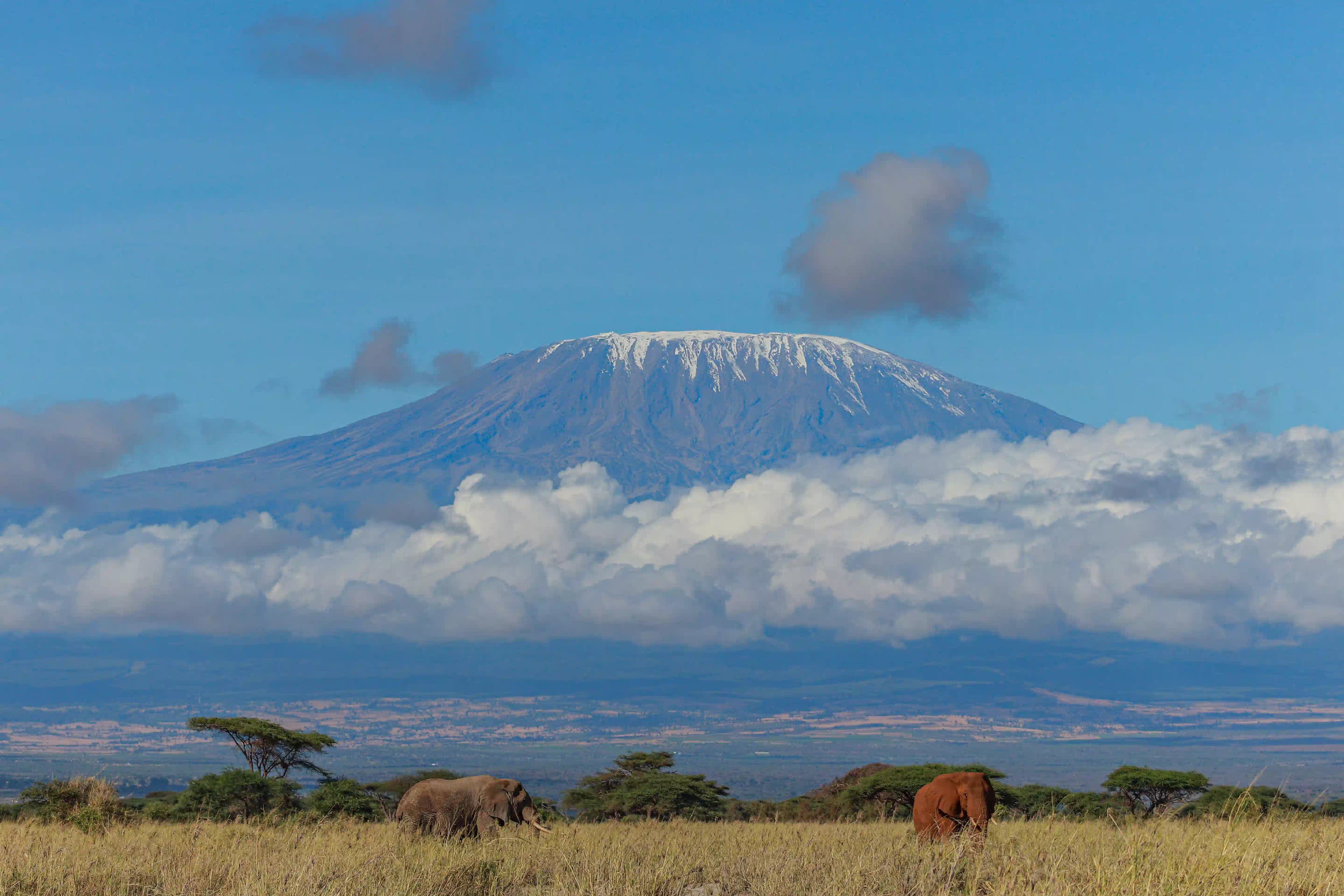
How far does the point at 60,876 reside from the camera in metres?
15.1

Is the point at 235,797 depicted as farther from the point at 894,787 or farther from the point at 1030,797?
the point at 1030,797

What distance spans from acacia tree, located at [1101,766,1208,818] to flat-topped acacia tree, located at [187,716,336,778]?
28008 mm

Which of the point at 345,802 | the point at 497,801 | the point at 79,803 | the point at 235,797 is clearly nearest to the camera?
the point at 497,801

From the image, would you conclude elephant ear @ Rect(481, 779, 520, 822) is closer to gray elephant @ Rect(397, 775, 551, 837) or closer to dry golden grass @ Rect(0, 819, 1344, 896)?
gray elephant @ Rect(397, 775, 551, 837)

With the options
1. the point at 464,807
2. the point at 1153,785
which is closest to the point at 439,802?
the point at 464,807

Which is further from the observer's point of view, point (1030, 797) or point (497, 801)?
point (1030, 797)

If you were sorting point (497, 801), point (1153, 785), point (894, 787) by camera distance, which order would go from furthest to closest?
point (1153, 785) < point (894, 787) < point (497, 801)

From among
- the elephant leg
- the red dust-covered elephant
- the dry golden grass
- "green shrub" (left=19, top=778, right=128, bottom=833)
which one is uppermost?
the red dust-covered elephant

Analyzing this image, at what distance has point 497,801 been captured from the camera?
73.2ft

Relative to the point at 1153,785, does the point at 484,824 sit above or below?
above

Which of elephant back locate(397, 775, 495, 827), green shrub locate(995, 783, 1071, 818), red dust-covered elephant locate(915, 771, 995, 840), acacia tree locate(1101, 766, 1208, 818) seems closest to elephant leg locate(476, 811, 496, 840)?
elephant back locate(397, 775, 495, 827)

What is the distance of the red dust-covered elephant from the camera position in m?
18.0

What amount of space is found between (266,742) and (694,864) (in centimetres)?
3898

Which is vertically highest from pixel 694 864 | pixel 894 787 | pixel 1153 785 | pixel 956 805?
pixel 956 805
